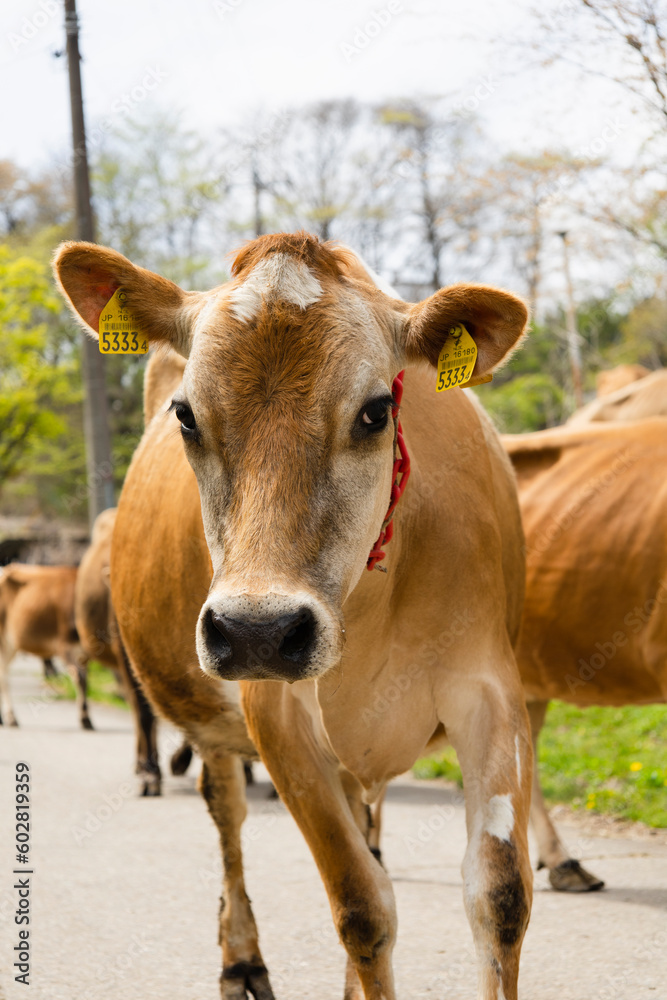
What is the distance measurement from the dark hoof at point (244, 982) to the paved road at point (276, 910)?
0.06 metres

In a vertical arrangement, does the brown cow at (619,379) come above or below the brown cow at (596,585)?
above

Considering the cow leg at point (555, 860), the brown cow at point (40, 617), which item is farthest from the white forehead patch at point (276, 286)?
the brown cow at point (40, 617)

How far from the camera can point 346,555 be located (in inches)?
97.1

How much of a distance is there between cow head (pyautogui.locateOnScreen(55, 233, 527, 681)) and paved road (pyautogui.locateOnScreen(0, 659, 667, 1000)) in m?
2.01

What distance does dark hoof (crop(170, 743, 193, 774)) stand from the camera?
8.60 m

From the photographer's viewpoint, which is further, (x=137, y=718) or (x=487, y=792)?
(x=137, y=718)

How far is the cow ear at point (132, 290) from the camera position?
2869mm

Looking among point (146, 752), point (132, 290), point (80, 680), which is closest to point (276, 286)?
point (132, 290)

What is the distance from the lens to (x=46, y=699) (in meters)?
15.0

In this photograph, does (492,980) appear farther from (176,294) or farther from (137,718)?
(137,718)

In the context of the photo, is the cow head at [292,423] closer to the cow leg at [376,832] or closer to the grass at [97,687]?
the cow leg at [376,832]

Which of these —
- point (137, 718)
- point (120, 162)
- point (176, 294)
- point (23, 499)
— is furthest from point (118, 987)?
point (23, 499)

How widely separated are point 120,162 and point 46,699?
13.6m

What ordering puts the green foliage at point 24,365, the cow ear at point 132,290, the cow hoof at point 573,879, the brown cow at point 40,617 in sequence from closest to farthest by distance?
the cow ear at point 132,290
the cow hoof at point 573,879
the brown cow at point 40,617
the green foliage at point 24,365
